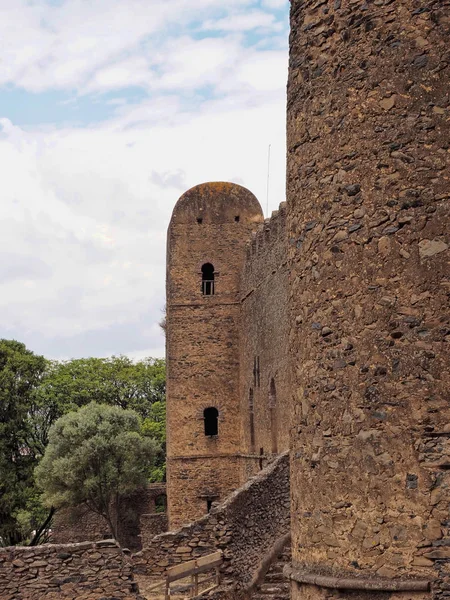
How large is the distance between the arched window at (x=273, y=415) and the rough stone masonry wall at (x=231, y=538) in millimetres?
5609

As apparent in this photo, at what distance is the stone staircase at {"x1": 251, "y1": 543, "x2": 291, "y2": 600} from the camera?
48.6 feet

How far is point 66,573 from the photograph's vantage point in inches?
538

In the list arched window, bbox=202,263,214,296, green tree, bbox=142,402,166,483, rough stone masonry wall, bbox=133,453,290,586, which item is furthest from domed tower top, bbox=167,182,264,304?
green tree, bbox=142,402,166,483

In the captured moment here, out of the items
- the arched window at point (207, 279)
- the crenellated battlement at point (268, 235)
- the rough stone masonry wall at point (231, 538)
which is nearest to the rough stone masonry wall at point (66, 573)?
the rough stone masonry wall at point (231, 538)

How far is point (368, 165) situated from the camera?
5527 millimetres

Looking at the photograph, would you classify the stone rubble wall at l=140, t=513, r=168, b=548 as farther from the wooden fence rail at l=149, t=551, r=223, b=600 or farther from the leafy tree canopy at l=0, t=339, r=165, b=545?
Result: the wooden fence rail at l=149, t=551, r=223, b=600

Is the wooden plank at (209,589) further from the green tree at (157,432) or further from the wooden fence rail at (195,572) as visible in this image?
the green tree at (157,432)

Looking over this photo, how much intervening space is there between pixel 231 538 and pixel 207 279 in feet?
45.4

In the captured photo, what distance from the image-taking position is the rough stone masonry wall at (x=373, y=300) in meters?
5.12

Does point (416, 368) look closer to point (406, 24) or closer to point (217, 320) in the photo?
point (406, 24)

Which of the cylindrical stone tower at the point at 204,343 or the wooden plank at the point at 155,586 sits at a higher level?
the cylindrical stone tower at the point at 204,343

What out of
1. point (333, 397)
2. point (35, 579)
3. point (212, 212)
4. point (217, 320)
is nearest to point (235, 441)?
point (217, 320)

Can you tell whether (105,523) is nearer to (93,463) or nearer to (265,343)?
(93,463)

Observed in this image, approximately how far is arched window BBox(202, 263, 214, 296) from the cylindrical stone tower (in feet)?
0.10
